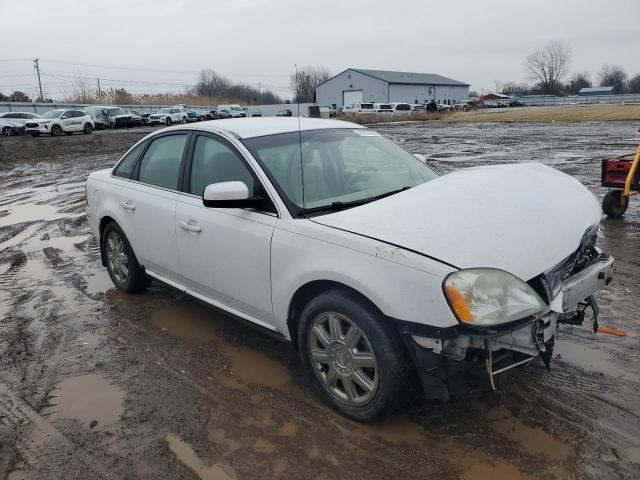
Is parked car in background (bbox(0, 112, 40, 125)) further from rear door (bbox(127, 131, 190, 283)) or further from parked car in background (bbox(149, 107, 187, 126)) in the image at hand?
rear door (bbox(127, 131, 190, 283))

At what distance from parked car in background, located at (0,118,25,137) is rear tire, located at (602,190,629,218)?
115 feet

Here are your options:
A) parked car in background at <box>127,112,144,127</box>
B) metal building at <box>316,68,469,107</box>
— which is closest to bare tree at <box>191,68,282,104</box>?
metal building at <box>316,68,469,107</box>

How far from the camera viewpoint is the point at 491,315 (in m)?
2.56

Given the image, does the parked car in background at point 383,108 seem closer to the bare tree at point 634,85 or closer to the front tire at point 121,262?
the front tire at point 121,262

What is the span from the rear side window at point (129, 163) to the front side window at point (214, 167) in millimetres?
1093

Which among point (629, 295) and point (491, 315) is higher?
point (491, 315)

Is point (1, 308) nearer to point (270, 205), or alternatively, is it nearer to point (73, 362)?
point (73, 362)

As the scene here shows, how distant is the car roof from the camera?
4.02m

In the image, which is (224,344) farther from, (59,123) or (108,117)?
(108,117)

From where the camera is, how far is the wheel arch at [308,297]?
9.45 ft

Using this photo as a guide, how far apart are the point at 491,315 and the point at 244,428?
5.03 ft

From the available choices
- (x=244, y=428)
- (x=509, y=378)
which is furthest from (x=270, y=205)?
(x=509, y=378)

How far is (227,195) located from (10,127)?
36.2m

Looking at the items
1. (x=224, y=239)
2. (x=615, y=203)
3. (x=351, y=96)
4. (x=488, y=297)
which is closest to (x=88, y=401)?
(x=224, y=239)
